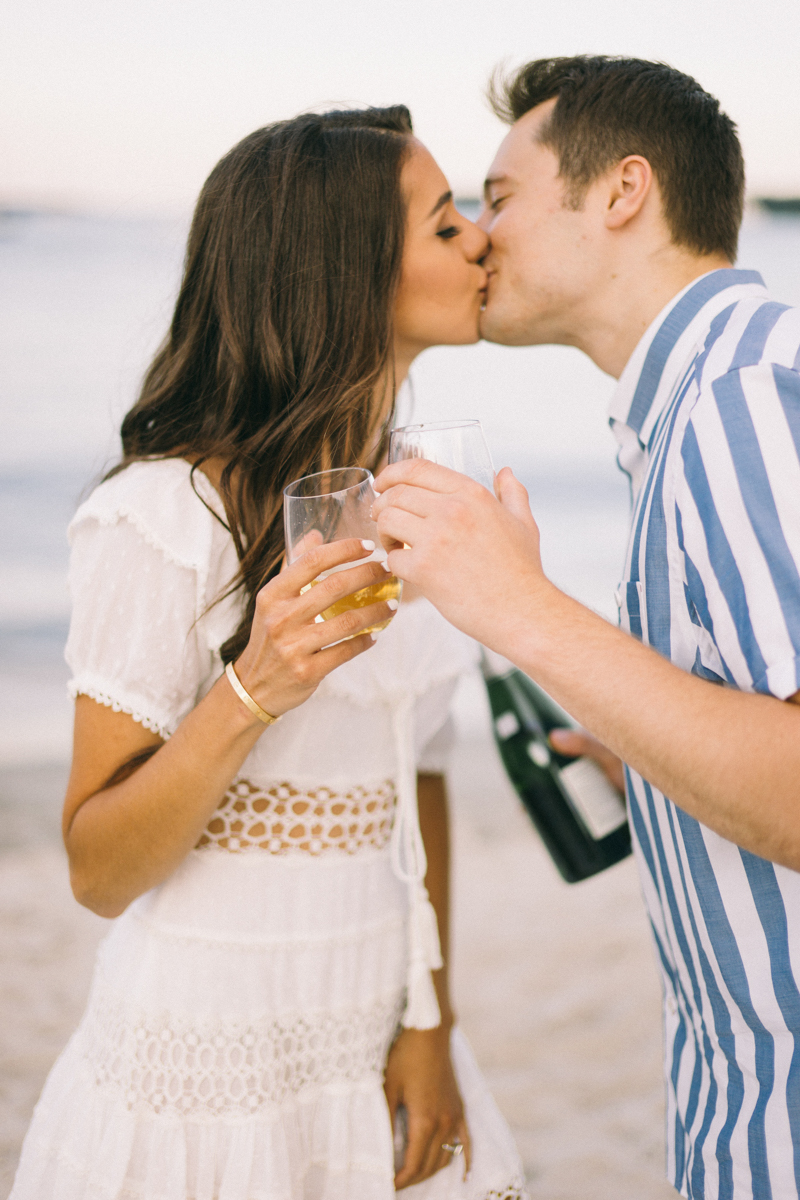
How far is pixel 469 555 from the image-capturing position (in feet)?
3.74

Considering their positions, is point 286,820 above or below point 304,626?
below

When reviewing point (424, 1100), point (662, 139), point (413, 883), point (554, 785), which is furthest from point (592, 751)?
point (662, 139)

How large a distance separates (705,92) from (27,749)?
6900mm

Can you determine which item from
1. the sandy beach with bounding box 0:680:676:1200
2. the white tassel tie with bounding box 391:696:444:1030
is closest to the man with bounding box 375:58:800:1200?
the white tassel tie with bounding box 391:696:444:1030

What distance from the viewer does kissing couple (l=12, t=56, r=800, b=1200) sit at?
3.76 ft

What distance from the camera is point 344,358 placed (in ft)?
5.90

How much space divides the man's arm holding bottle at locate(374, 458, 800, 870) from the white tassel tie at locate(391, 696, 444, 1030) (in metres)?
0.61

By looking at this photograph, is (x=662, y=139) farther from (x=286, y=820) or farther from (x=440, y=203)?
(x=286, y=820)

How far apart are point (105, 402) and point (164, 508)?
13.9m

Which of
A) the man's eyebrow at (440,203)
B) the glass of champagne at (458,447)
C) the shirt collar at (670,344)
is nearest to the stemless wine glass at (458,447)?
the glass of champagne at (458,447)

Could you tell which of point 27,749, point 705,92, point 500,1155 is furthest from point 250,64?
point 500,1155

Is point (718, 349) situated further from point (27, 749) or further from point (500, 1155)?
point (27, 749)

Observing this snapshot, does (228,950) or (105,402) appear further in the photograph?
(105,402)

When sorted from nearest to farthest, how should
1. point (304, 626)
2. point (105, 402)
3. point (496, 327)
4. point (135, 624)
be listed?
point (304, 626)
point (135, 624)
point (496, 327)
point (105, 402)
